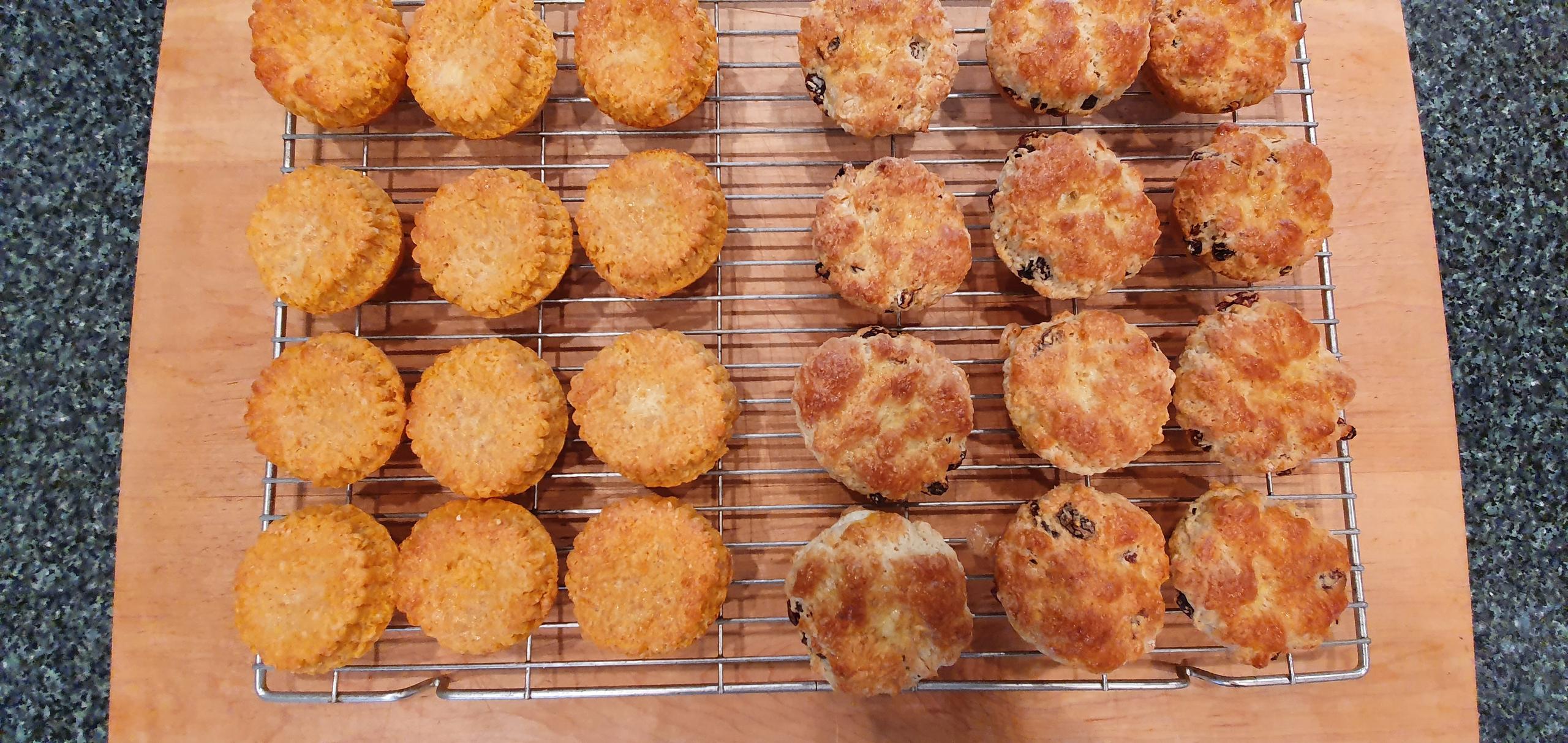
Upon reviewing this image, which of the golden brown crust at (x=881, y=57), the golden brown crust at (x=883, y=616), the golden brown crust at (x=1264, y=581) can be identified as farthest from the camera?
the golden brown crust at (x=881, y=57)

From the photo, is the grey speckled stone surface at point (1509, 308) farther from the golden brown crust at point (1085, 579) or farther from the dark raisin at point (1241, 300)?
the golden brown crust at point (1085, 579)

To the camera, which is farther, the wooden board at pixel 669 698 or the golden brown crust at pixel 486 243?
the wooden board at pixel 669 698

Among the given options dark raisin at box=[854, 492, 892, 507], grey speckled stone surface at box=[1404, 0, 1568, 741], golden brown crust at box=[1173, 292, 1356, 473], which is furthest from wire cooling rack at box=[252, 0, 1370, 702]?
grey speckled stone surface at box=[1404, 0, 1568, 741]

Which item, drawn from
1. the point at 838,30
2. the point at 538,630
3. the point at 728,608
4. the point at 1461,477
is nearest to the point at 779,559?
the point at 728,608

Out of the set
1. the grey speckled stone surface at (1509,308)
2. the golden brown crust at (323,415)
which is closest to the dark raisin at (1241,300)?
the grey speckled stone surface at (1509,308)

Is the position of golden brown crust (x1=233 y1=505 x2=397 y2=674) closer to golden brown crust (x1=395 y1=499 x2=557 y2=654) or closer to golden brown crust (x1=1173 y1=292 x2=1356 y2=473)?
golden brown crust (x1=395 y1=499 x2=557 y2=654)

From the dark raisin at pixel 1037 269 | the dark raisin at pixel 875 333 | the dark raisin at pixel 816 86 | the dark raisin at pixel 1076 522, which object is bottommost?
the dark raisin at pixel 1076 522

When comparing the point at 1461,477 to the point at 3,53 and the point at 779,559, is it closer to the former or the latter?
the point at 779,559

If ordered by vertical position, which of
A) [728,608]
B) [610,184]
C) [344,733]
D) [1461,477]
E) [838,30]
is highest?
[838,30]
